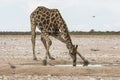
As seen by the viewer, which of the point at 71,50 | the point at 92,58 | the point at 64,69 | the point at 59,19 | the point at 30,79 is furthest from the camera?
the point at 92,58

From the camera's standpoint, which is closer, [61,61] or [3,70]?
[3,70]

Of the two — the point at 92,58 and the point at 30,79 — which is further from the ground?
the point at 30,79

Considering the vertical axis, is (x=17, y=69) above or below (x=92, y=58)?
above

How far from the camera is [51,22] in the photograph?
73.1 feet

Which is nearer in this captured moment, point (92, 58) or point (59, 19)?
point (59, 19)

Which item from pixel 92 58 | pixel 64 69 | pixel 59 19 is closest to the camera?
pixel 64 69

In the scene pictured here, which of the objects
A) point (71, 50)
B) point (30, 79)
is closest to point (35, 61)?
point (71, 50)

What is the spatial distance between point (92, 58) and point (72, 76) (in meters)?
6.57

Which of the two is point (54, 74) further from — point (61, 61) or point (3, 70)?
point (61, 61)

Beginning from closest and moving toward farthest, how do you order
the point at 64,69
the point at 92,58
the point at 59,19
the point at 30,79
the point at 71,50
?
the point at 30,79, the point at 64,69, the point at 71,50, the point at 59,19, the point at 92,58

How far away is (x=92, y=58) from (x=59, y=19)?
3.08 meters

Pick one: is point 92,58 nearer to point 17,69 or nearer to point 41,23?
→ point 41,23

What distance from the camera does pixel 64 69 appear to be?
1839cm

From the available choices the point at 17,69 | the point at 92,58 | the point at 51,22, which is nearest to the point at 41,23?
the point at 51,22
